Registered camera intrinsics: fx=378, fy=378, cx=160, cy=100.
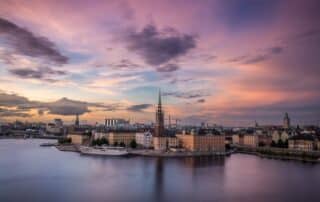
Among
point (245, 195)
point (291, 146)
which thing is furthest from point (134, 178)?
point (291, 146)

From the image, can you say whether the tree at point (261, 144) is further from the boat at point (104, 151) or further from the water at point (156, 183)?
the water at point (156, 183)

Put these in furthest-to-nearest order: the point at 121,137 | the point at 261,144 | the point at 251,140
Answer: the point at 251,140 < the point at 261,144 < the point at 121,137

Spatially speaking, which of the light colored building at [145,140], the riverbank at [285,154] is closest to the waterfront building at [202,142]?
the riverbank at [285,154]

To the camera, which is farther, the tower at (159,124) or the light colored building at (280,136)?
the light colored building at (280,136)

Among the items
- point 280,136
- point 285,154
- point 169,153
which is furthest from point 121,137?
point 285,154

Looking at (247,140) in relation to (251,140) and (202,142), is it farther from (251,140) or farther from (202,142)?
(202,142)

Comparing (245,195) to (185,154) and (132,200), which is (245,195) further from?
(185,154)
